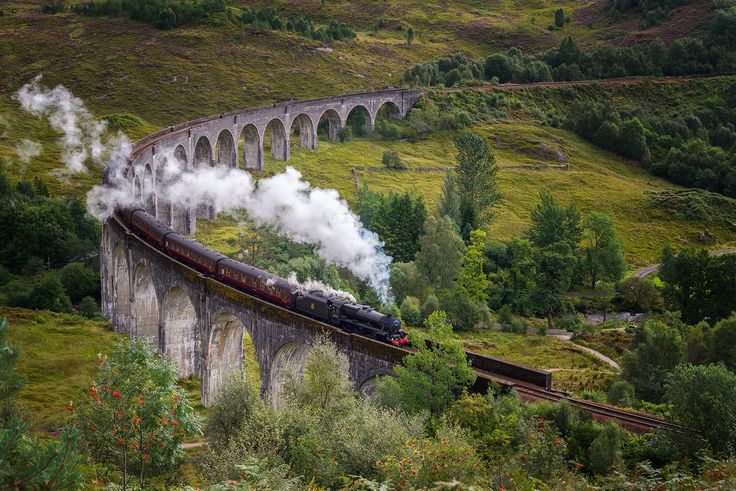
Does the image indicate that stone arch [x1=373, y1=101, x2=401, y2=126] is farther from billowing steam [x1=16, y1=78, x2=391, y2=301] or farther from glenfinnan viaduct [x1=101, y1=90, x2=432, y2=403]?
billowing steam [x1=16, y1=78, x2=391, y2=301]

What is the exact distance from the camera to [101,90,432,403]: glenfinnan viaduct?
43094 mm

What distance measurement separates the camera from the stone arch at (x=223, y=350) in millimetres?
49781

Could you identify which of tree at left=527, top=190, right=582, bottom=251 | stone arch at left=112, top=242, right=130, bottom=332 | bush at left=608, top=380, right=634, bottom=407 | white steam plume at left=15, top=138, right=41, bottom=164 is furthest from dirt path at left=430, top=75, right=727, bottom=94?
bush at left=608, top=380, right=634, bottom=407

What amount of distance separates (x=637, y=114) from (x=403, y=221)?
229 ft

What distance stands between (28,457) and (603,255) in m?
71.2

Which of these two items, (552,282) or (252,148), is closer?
(552,282)

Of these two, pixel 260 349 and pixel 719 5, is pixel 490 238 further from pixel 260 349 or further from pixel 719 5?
pixel 719 5

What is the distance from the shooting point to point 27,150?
335ft

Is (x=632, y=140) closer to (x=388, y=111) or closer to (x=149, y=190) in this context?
(x=388, y=111)

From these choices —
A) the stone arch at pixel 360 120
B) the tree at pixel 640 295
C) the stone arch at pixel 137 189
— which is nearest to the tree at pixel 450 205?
the tree at pixel 640 295

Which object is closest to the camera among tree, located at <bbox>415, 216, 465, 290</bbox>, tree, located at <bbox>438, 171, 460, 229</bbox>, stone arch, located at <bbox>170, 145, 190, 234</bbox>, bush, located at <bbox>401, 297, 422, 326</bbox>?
bush, located at <bbox>401, 297, 422, 326</bbox>

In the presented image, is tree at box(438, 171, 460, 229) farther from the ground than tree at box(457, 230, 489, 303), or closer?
farther from the ground

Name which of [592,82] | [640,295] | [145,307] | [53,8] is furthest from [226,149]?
[53,8]

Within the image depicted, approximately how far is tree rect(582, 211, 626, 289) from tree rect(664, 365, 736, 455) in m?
49.7
